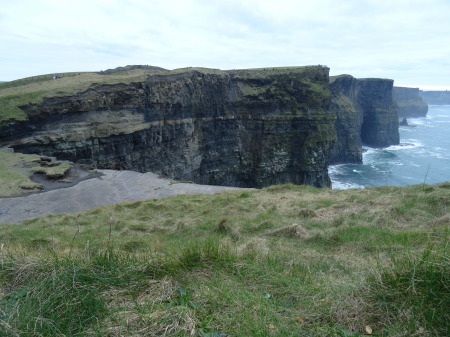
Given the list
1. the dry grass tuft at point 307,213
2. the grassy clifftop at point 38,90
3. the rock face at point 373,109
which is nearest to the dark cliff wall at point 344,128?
the rock face at point 373,109

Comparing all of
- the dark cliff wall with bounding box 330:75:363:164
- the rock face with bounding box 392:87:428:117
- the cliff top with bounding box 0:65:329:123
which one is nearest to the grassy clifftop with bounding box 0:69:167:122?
the cliff top with bounding box 0:65:329:123

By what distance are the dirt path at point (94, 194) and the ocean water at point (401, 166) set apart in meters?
42.2

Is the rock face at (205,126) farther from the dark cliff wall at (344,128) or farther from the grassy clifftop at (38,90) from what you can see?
the dark cliff wall at (344,128)

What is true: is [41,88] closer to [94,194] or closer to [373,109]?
[94,194]

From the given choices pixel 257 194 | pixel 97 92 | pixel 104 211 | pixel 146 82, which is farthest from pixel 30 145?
pixel 257 194

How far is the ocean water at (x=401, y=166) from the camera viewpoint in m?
61.4

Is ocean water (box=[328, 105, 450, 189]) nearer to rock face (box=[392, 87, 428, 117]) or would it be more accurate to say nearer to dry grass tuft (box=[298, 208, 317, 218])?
dry grass tuft (box=[298, 208, 317, 218])

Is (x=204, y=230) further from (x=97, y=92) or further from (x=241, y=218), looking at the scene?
(x=97, y=92)

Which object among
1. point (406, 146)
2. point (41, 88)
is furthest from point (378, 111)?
point (41, 88)

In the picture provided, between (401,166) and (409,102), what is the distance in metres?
117

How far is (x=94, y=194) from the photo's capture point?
63.2ft

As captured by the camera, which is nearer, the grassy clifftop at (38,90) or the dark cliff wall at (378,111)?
the grassy clifftop at (38,90)

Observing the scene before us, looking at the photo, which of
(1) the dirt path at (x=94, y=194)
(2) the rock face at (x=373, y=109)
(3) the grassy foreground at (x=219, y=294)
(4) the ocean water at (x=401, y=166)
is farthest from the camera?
(2) the rock face at (x=373, y=109)

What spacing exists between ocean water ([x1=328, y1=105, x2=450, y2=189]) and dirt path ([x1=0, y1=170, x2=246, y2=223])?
138ft
